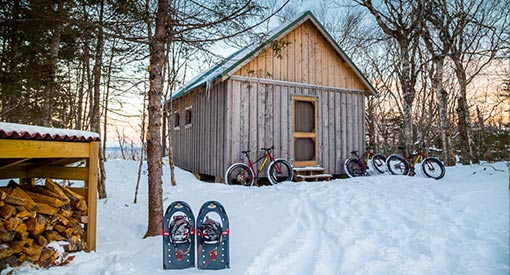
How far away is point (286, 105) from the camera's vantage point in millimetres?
8117

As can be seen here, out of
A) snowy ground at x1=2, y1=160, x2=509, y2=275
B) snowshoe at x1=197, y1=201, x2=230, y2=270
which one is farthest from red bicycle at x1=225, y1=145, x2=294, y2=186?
snowshoe at x1=197, y1=201, x2=230, y2=270

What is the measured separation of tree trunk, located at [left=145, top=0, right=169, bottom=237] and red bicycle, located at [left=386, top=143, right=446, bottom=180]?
6.62 meters

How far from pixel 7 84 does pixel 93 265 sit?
4.08m

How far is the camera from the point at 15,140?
2.38 m

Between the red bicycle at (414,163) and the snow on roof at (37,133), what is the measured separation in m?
7.51

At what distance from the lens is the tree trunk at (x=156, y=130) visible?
358 centimetres

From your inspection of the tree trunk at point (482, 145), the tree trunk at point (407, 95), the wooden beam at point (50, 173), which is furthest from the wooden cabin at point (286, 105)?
the tree trunk at point (482, 145)

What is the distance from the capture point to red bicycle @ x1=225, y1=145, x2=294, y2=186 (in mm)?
7105

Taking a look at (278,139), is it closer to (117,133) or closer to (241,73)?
(241,73)

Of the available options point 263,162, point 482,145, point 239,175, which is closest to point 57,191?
point 239,175

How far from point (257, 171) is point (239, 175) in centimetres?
60

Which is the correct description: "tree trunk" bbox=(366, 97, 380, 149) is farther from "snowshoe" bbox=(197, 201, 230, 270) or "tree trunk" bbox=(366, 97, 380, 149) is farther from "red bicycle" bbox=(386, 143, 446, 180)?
"snowshoe" bbox=(197, 201, 230, 270)

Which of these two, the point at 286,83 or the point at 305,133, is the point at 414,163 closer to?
the point at 305,133

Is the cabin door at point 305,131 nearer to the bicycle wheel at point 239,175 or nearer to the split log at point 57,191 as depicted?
the bicycle wheel at point 239,175
